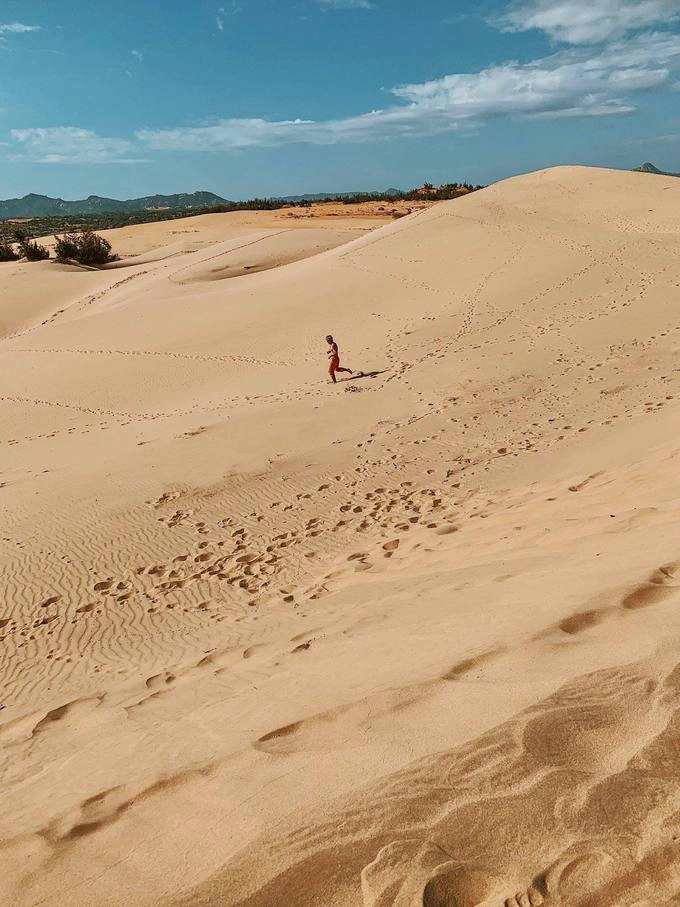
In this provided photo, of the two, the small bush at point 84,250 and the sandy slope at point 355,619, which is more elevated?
the small bush at point 84,250

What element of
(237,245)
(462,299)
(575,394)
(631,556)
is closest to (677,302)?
(462,299)

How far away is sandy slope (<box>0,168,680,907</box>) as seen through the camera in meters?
2.31

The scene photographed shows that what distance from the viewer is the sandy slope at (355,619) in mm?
2309

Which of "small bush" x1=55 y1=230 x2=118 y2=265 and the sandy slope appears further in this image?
"small bush" x1=55 y1=230 x2=118 y2=265

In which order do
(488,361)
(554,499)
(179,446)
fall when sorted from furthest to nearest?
(488,361)
(179,446)
(554,499)

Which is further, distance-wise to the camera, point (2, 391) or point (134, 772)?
point (2, 391)

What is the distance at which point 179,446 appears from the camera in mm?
10617

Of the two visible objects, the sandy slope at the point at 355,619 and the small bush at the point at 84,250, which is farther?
the small bush at the point at 84,250

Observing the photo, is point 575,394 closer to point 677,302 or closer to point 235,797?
point 677,302

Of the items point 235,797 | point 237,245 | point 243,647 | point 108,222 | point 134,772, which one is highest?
point 108,222

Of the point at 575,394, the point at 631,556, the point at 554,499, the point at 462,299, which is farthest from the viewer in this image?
the point at 462,299

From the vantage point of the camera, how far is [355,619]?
5.05m

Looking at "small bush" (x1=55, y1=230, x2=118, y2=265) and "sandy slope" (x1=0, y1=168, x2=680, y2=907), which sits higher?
"small bush" (x1=55, y1=230, x2=118, y2=265)

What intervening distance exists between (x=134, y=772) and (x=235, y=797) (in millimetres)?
804
